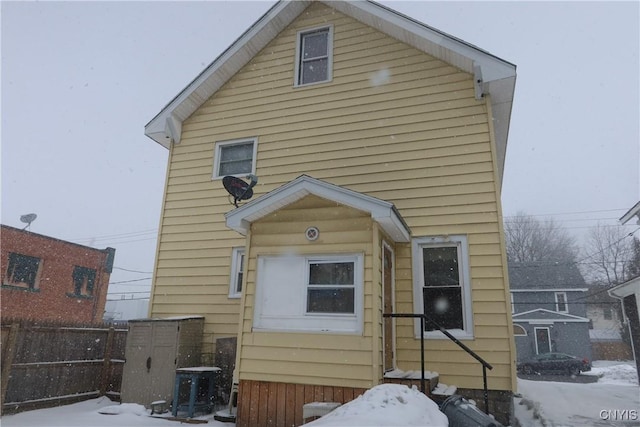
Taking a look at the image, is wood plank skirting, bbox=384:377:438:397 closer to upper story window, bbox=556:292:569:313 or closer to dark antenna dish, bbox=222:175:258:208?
dark antenna dish, bbox=222:175:258:208

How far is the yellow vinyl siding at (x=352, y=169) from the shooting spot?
19.8ft

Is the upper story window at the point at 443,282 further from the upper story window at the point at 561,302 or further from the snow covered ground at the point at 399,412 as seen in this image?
the upper story window at the point at 561,302

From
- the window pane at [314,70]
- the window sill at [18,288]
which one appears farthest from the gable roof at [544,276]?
the window sill at [18,288]

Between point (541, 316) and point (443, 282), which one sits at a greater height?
point (541, 316)

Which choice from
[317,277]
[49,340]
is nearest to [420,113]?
[317,277]

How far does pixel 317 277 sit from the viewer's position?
225 inches

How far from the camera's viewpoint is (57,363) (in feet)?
24.7

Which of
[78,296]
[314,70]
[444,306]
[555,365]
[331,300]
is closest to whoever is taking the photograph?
[331,300]

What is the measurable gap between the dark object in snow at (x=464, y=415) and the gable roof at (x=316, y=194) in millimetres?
2350

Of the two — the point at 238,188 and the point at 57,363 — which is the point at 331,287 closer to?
the point at 238,188

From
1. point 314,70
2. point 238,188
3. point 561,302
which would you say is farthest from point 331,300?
point 561,302

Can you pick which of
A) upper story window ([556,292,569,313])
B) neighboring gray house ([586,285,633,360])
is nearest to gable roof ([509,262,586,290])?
upper story window ([556,292,569,313])

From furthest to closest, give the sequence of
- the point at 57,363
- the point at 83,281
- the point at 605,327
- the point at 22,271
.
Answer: the point at 605,327, the point at 83,281, the point at 22,271, the point at 57,363

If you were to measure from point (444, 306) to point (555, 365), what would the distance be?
22.4m
